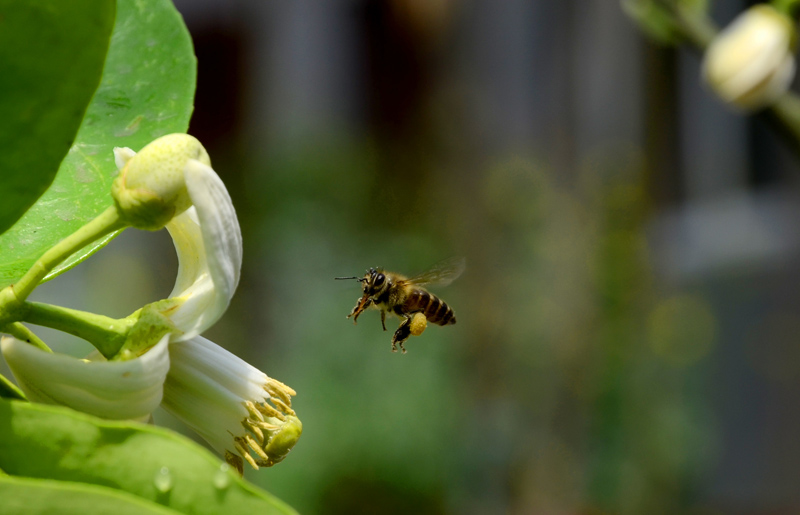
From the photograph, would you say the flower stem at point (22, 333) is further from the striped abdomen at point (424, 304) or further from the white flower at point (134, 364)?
the striped abdomen at point (424, 304)

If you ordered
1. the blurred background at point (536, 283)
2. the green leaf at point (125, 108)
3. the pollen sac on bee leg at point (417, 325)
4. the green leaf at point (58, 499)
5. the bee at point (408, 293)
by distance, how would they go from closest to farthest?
the green leaf at point (58, 499)
the green leaf at point (125, 108)
the pollen sac on bee leg at point (417, 325)
the bee at point (408, 293)
the blurred background at point (536, 283)

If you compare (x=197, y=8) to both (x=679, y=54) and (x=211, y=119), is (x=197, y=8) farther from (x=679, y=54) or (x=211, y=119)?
(x=679, y=54)

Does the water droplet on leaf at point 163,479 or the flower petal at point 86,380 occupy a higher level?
the flower petal at point 86,380

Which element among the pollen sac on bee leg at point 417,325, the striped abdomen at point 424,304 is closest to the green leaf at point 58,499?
the pollen sac on bee leg at point 417,325

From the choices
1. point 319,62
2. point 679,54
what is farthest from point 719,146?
point 319,62

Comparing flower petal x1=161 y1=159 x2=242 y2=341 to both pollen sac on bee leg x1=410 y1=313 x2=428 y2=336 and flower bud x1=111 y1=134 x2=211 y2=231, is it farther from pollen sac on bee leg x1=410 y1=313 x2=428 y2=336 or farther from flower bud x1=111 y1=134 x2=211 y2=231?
pollen sac on bee leg x1=410 y1=313 x2=428 y2=336

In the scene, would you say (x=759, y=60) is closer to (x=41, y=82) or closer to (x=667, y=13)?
(x=667, y=13)
